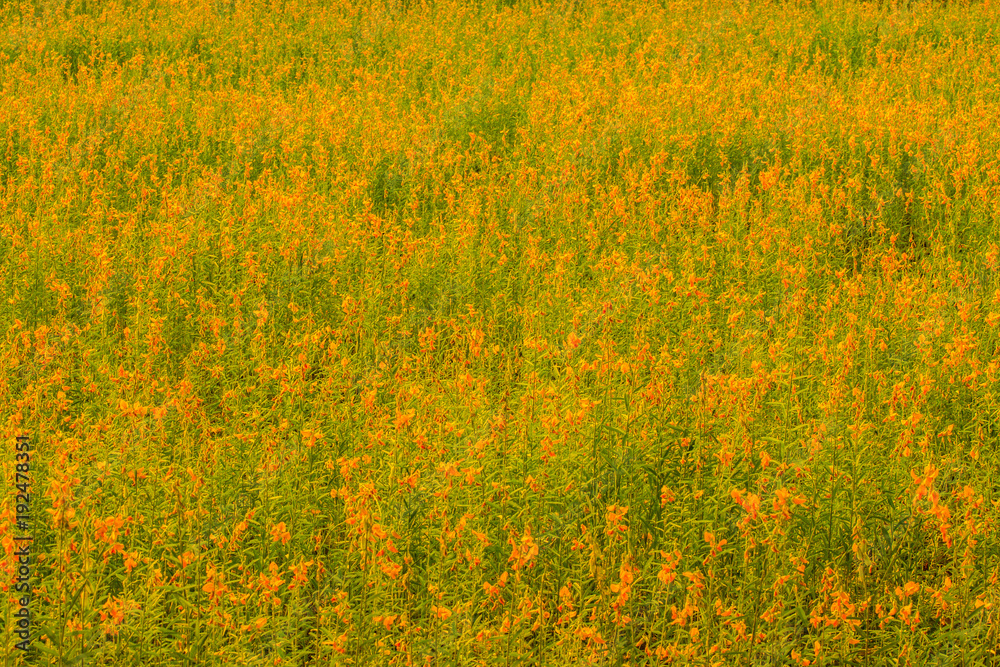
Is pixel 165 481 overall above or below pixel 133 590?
above

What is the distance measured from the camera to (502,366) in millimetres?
4598

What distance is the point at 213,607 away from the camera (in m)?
2.79

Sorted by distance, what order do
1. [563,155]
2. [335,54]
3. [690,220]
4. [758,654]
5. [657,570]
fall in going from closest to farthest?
[758,654] < [657,570] < [690,220] < [563,155] < [335,54]

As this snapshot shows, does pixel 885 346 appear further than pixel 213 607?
Yes

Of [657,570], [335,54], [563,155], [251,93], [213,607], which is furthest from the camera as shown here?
[335,54]

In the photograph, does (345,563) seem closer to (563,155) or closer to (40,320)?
(40,320)

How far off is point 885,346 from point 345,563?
250 cm

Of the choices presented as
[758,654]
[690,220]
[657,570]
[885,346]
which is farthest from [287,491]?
[690,220]
